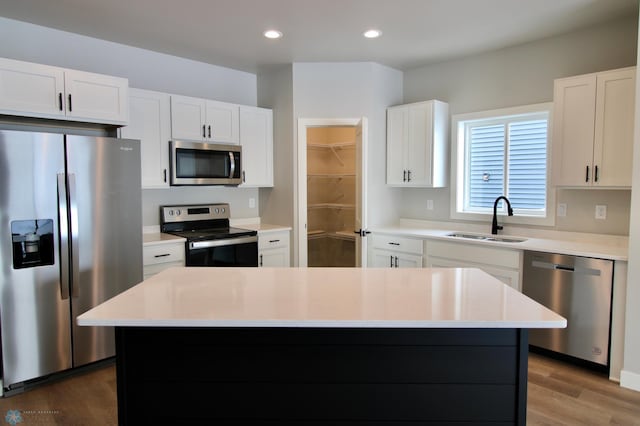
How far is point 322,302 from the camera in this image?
1.71 metres

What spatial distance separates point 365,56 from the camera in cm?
405

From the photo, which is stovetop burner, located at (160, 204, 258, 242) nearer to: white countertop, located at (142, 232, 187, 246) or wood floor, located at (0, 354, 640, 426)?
white countertop, located at (142, 232, 187, 246)

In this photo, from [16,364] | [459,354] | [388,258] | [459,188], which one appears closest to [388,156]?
[459,188]

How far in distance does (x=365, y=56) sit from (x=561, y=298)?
2.74 m

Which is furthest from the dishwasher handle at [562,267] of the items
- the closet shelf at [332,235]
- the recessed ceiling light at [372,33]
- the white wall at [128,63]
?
the white wall at [128,63]

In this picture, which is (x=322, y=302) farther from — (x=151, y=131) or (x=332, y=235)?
(x=332, y=235)

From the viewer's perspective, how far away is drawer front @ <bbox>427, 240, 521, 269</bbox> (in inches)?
131

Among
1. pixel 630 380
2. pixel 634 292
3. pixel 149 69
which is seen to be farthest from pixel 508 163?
pixel 149 69

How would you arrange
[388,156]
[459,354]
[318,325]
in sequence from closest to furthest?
1. [318,325]
2. [459,354]
3. [388,156]

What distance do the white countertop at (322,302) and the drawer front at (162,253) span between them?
3.99ft

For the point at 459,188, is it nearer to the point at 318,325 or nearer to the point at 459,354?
the point at 459,354

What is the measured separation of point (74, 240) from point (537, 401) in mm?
3228

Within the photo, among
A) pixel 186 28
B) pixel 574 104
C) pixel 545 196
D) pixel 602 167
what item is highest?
pixel 186 28

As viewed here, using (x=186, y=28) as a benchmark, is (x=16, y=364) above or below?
below
